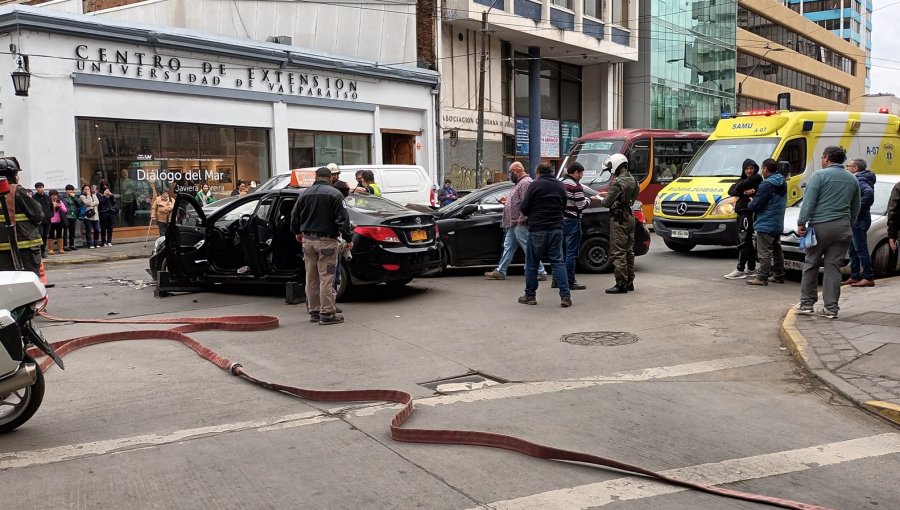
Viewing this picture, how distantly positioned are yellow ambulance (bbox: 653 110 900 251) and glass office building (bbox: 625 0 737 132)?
26.6 meters

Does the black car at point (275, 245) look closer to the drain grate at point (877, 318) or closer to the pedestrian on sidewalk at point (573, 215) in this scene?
the pedestrian on sidewalk at point (573, 215)

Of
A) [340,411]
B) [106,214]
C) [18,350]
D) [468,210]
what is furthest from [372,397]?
[106,214]

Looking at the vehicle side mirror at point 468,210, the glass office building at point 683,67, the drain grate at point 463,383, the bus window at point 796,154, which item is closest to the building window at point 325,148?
the vehicle side mirror at point 468,210

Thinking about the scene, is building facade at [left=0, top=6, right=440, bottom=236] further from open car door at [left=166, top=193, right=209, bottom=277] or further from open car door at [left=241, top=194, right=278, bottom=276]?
open car door at [left=241, top=194, right=278, bottom=276]

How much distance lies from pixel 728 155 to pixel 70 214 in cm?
1517

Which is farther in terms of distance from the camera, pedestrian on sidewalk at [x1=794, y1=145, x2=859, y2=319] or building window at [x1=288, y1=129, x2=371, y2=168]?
building window at [x1=288, y1=129, x2=371, y2=168]

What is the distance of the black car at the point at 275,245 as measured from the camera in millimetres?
10352

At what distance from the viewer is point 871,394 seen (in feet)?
19.7

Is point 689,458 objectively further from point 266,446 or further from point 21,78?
point 21,78

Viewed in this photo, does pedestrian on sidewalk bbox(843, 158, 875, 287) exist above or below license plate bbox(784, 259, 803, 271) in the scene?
above

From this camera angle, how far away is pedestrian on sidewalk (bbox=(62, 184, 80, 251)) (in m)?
19.3

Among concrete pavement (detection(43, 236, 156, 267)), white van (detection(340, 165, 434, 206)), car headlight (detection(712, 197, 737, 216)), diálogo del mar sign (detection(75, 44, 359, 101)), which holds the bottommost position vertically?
concrete pavement (detection(43, 236, 156, 267))

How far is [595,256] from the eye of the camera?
13078 millimetres

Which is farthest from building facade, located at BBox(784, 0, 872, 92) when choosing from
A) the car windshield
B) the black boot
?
the car windshield
